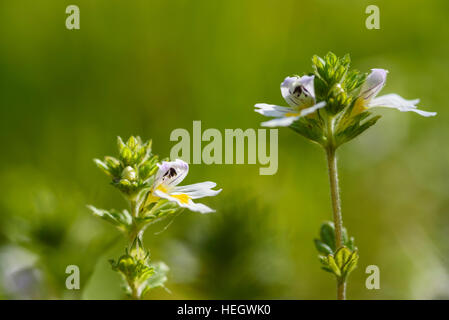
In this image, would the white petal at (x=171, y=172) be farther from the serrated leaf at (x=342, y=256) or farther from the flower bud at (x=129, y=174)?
the serrated leaf at (x=342, y=256)

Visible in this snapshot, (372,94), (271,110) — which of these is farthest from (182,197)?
(372,94)

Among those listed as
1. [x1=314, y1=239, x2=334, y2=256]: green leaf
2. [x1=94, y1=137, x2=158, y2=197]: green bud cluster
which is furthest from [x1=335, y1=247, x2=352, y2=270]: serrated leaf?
[x1=94, y1=137, x2=158, y2=197]: green bud cluster

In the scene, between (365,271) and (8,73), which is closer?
(365,271)

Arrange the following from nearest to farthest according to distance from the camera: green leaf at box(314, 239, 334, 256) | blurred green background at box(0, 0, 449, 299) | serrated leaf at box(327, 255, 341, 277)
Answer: serrated leaf at box(327, 255, 341, 277) < green leaf at box(314, 239, 334, 256) < blurred green background at box(0, 0, 449, 299)

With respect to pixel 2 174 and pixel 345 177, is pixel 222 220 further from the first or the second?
Answer: pixel 2 174

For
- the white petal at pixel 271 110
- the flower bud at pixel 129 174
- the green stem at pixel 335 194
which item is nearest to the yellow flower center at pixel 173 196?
the flower bud at pixel 129 174

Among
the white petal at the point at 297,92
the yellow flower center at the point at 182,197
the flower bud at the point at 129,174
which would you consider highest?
the white petal at the point at 297,92

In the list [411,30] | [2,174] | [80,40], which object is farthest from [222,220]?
[411,30]

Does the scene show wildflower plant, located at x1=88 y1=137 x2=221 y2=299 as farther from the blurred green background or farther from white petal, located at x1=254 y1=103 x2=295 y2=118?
the blurred green background
